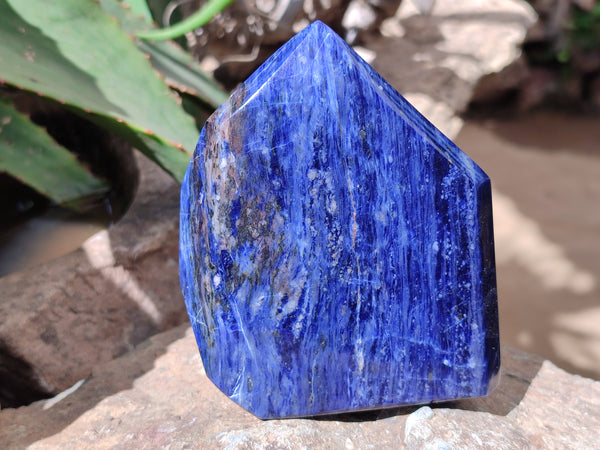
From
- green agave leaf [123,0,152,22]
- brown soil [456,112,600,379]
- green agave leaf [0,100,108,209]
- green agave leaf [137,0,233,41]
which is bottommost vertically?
brown soil [456,112,600,379]

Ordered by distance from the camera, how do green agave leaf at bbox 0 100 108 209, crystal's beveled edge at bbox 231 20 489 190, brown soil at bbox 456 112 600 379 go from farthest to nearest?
brown soil at bbox 456 112 600 379
green agave leaf at bbox 0 100 108 209
crystal's beveled edge at bbox 231 20 489 190

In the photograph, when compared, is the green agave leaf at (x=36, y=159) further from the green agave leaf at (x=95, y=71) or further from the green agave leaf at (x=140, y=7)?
the green agave leaf at (x=140, y=7)

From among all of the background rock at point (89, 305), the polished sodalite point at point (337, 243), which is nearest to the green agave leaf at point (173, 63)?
the background rock at point (89, 305)

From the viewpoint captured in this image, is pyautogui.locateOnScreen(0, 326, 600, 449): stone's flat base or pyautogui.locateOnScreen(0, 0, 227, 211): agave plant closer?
pyautogui.locateOnScreen(0, 326, 600, 449): stone's flat base

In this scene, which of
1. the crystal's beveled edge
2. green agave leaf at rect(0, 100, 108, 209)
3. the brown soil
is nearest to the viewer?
the crystal's beveled edge

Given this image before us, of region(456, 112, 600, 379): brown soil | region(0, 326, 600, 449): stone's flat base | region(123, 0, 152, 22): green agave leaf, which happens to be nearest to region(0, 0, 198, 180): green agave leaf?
region(123, 0, 152, 22): green agave leaf

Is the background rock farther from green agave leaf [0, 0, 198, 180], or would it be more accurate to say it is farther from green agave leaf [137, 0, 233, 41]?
green agave leaf [137, 0, 233, 41]

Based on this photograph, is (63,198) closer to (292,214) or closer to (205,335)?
(205,335)

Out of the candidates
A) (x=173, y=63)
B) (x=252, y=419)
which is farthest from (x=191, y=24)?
(x=252, y=419)
